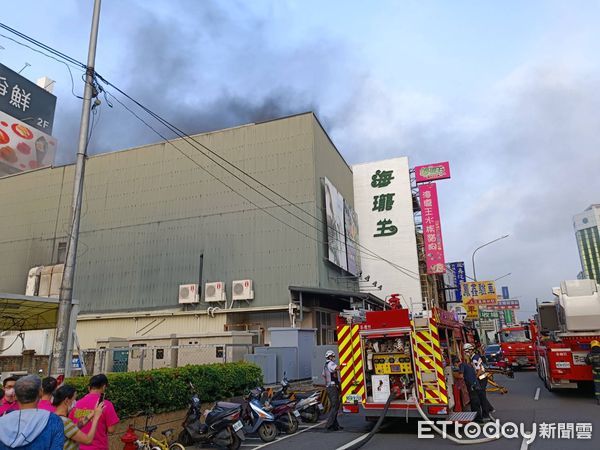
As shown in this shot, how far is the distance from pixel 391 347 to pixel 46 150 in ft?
46.6

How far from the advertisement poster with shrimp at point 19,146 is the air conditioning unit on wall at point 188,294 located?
14.5m

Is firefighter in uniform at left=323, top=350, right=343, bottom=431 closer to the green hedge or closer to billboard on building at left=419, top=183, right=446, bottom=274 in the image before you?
the green hedge

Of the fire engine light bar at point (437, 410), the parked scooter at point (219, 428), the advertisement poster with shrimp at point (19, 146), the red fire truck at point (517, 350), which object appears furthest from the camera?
the red fire truck at point (517, 350)

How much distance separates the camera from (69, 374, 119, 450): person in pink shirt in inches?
172

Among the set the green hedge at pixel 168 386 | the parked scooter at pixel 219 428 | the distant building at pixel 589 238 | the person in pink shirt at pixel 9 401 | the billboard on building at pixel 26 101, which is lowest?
the parked scooter at pixel 219 428

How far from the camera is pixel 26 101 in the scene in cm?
1467

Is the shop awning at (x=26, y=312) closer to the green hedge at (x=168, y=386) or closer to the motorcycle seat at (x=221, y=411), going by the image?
the green hedge at (x=168, y=386)

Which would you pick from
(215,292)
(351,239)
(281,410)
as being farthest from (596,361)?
(351,239)

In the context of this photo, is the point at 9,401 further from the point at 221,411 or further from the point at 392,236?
the point at 392,236

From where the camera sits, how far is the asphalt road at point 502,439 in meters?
8.16

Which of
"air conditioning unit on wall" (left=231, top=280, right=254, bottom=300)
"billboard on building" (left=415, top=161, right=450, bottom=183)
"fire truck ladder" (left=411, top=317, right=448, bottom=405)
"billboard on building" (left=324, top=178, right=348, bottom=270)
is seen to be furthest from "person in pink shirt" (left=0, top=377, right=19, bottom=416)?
"billboard on building" (left=415, top=161, right=450, bottom=183)

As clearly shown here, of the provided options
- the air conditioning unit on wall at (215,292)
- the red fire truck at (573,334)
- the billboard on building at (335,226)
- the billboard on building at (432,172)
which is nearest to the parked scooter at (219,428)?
the red fire truck at (573,334)

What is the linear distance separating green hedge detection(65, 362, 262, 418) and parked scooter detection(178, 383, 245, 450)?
862 millimetres

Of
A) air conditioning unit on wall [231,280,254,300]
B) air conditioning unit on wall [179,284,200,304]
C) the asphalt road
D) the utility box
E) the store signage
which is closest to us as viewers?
the asphalt road
